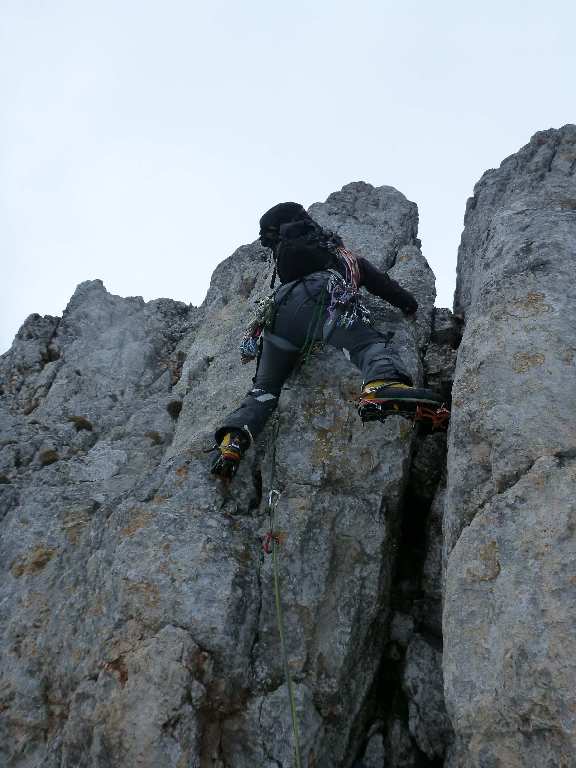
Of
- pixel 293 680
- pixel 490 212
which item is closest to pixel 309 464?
pixel 293 680

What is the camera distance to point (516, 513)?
A: 17.4 ft

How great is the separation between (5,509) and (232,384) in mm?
3760

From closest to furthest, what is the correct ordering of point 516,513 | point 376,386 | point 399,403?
1. point 516,513
2. point 399,403
3. point 376,386

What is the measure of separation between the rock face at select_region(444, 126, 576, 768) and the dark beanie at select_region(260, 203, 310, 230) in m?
3.23

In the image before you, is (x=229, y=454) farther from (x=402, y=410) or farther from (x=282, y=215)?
(x=282, y=215)

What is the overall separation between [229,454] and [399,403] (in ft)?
6.80

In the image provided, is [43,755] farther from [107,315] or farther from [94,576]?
[107,315]

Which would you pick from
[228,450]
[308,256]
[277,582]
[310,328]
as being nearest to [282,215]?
[308,256]

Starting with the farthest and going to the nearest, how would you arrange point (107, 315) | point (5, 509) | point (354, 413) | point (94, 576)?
1. point (107, 315)
2. point (5, 509)
3. point (354, 413)
4. point (94, 576)

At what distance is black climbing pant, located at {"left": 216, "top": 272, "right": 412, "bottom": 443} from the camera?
301 inches

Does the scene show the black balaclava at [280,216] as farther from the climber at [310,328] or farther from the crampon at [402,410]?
the crampon at [402,410]

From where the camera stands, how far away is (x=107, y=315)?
46.2 feet

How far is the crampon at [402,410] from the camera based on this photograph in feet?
21.9

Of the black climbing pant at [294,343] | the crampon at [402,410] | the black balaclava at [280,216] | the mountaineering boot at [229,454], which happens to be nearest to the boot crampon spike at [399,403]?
the crampon at [402,410]
